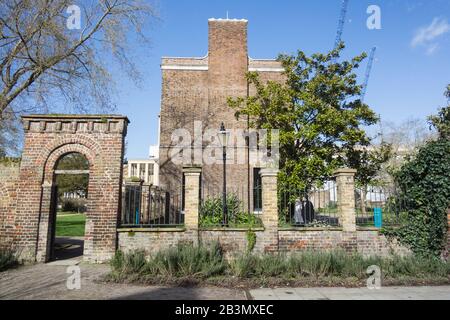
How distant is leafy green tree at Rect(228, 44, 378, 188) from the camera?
13.0 metres

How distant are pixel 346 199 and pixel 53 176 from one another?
862 cm

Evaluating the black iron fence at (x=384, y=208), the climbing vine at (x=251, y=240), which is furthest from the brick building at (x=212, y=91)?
the climbing vine at (x=251, y=240)

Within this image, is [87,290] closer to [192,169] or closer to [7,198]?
[192,169]

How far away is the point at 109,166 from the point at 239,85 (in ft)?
37.2

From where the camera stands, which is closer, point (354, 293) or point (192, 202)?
point (354, 293)

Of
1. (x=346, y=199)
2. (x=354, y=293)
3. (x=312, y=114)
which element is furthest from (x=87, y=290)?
(x=312, y=114)

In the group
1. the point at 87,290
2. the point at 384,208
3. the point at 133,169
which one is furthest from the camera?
the point at 133,169

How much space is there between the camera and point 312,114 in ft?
46.1

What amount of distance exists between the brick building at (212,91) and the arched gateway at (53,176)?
337 inches

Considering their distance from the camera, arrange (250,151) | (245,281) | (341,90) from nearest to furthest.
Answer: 1. (245,281)
2. (341,90)
3. (250,151)

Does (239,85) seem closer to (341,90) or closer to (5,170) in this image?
(341,90)

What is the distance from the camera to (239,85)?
60.0 feet

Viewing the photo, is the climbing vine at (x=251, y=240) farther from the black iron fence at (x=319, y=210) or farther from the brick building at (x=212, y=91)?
the brick building at (x=212, y=91)
